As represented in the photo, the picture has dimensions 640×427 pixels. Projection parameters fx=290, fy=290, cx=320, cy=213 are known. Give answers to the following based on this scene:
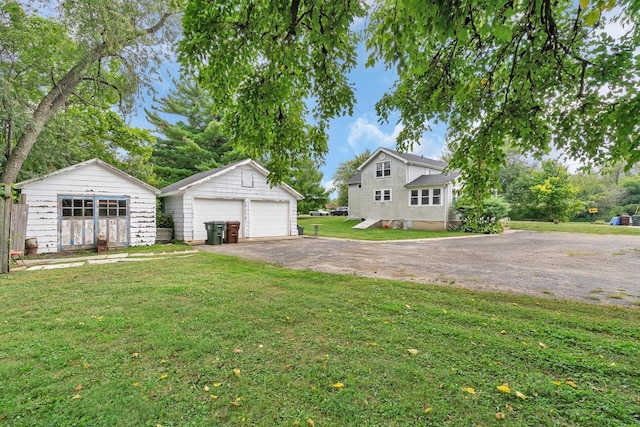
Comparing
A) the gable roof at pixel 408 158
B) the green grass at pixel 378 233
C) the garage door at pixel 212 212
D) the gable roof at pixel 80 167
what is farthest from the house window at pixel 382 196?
the gable roof at pixel 80 167

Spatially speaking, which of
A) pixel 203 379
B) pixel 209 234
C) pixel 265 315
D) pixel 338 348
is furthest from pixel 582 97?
pixel 209 234

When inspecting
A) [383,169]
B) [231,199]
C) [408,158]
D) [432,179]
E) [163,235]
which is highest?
[408,158]

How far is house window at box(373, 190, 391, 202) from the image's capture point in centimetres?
2381

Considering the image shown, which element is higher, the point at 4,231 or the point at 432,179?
the point at 432,179

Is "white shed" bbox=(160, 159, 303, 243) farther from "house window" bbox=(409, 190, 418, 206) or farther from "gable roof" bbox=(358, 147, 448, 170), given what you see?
"gable roof" bbox=(358, 147, 448, 170)

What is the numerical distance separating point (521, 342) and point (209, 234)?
481 inches

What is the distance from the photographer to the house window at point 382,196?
23812 millimetres

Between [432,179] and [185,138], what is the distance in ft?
64.5

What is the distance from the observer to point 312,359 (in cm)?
284

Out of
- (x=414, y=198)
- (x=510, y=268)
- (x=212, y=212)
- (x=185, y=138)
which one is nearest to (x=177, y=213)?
(x=212, y=212)

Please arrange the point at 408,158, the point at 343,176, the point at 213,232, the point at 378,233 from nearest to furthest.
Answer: the point at 213,232 → the point at 378,233 → the point at 408,158 → the point at 343,176

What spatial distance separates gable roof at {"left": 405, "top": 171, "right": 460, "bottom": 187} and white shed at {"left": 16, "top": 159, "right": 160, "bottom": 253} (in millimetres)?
17065

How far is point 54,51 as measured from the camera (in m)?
11.1

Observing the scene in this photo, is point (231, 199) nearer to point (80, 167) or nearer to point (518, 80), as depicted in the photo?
point (80, 167)
